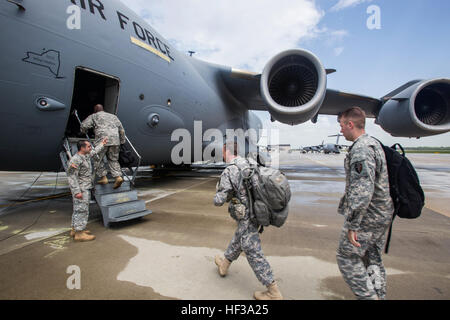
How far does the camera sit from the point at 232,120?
10617mm

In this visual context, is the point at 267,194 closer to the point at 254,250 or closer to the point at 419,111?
the point at 254,250

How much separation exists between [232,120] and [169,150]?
4.43m

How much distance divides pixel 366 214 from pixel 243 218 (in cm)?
97

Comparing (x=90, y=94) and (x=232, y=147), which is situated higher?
(x=90, y=94)

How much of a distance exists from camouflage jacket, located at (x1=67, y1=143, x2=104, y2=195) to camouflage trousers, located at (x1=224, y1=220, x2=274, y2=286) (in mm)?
2509

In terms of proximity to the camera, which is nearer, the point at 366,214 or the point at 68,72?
the point at 366,214

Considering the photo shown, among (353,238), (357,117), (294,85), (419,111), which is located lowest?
(353,238)

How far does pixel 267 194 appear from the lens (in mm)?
1964

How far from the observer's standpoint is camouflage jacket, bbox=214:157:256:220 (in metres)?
2.07

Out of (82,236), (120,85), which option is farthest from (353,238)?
(120,85)

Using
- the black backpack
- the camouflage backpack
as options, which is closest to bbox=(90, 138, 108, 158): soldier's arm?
the camouflage backpack

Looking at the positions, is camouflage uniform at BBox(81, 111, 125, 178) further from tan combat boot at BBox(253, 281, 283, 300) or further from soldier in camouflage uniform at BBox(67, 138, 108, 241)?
tan combat boot at BBox(253, 281, 283, 300)

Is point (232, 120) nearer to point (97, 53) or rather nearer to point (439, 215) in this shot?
point (97, 53)

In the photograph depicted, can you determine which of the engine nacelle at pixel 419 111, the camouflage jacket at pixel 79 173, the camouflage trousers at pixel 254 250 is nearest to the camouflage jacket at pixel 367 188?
the camouflage trousers at pixel 254 250
